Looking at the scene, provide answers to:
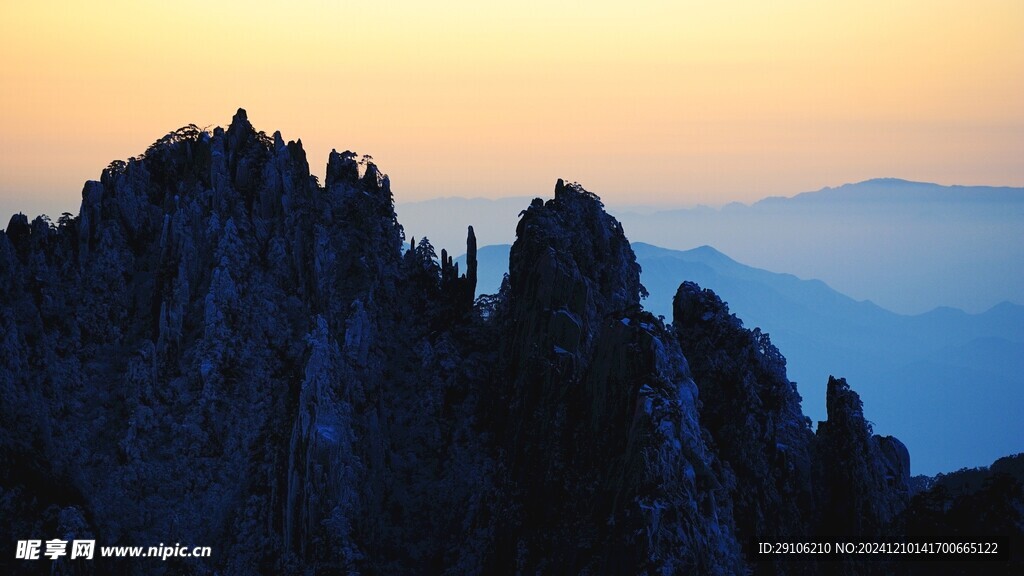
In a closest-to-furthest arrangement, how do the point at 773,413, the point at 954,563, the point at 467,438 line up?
1. the point at 954,563
2. the point at 773,413
3. the point at 467,438

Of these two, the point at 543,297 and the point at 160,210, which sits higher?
the point at 160,210

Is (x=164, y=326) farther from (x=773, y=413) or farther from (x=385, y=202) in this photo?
(x=773, y=413)

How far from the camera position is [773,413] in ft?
324

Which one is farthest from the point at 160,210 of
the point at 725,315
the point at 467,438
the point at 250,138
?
the point at 725,315

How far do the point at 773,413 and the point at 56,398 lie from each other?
6407 centimetres

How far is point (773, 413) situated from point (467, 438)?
2855cm

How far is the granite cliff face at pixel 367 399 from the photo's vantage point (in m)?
89.4

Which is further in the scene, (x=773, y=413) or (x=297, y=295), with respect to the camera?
(x=297, y=295)

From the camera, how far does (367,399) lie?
Answer: 106 metres

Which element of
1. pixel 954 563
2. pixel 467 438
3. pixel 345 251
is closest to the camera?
pixel 954 563

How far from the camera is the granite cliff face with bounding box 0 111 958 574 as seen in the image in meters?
89.4

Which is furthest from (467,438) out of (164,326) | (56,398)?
(56,398)

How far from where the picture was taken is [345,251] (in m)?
115

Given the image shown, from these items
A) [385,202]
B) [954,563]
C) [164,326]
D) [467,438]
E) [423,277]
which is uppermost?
[385,202]
